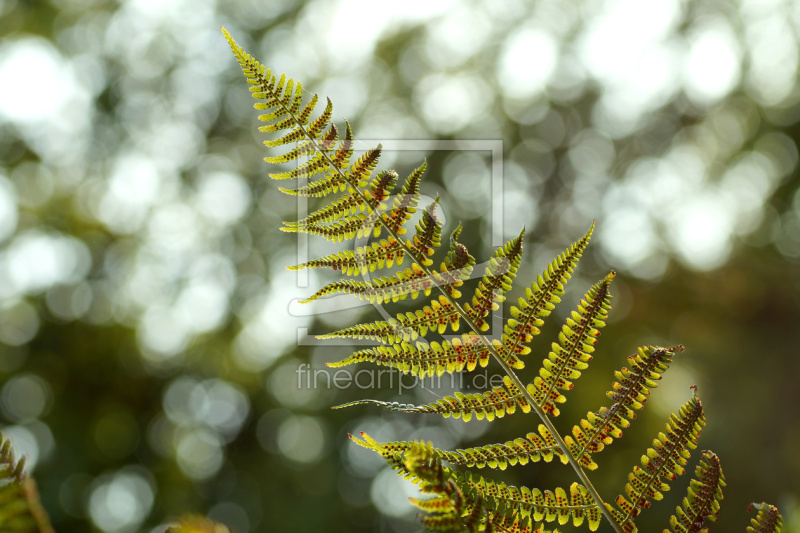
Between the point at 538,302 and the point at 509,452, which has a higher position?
the point at 538,302

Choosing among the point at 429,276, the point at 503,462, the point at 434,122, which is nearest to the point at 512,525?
the point at 503,462

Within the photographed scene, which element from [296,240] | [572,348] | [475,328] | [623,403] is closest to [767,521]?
[623,403]

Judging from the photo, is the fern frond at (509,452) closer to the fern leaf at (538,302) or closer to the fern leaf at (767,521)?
the fern leaf at (538,302)

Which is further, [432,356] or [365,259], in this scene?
[365,259]

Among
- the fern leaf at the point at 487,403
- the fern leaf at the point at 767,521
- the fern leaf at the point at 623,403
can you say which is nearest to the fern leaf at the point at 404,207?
the fern leaf at the point at 487,403

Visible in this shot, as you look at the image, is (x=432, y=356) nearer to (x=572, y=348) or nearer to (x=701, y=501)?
(x=572, y=348)

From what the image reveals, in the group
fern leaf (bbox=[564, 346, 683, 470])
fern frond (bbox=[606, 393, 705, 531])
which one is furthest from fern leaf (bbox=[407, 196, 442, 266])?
fern frond (bbox=[606, 393, 705, 531])

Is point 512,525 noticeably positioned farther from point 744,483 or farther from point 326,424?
point 326,424
